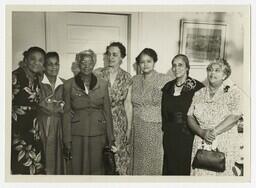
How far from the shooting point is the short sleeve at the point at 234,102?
0.95 meters

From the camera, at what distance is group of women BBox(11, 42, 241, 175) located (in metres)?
0.94

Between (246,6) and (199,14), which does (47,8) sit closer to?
(199,14)

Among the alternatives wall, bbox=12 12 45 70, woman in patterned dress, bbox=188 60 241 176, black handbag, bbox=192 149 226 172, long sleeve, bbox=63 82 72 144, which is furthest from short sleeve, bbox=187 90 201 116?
wall, bbox=12 12 45 70

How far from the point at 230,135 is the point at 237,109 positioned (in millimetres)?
79

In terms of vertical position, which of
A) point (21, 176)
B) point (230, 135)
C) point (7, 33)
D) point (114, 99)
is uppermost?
point (7, 33)

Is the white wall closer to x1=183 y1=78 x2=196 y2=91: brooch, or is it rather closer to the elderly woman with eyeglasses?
x1=183 y1=78 x2=196 y2=91: brooch

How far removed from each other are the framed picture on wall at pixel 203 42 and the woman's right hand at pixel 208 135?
0.20 metres

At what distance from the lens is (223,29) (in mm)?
949

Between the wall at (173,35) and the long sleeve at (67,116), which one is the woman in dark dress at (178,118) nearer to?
the wall at (173,35)

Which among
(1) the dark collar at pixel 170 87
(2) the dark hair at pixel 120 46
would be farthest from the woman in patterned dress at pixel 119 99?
(1) the dark collar at pixel 170 87

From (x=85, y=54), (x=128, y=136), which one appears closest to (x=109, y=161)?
(x=128, y=136)

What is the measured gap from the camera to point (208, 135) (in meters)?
0.94

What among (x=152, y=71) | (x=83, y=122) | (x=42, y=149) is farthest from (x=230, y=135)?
(x=42, y=149)

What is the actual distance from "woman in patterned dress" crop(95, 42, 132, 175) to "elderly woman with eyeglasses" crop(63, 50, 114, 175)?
0.7 inches
